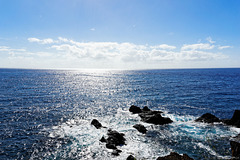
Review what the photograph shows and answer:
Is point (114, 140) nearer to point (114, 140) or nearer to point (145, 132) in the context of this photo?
point (114, 140)

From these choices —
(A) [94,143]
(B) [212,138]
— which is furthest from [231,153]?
(A) [94,143]

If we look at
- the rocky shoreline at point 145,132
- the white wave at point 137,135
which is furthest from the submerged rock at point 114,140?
the white wave at point 137,135

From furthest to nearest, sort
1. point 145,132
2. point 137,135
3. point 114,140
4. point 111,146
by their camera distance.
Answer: point 145,132 < point 137,135 < point 114,140 < point 111,146

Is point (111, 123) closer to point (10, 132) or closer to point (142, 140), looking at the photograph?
point (142, 140)

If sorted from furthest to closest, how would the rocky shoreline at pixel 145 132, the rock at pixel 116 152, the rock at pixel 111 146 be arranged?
1. the rock at pixel 111 146
2. the rock at pixel 116 152
3. the rocky shoreline at pixel 145 132

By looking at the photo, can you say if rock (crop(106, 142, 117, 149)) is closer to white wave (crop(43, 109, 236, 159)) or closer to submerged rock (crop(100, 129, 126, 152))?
submerged rock (crop(100, 129, 126, 152))

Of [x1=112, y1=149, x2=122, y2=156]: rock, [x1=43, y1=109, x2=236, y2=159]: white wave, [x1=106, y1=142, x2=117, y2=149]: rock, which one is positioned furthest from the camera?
[x1=106, y1=142, x2=117, y2=149]: rock

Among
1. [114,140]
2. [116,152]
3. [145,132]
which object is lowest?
[145,132]

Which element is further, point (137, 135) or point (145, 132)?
point (145, 132)

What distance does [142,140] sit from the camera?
24594 mm

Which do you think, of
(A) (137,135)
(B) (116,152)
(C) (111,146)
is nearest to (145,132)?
(A) (137,135)

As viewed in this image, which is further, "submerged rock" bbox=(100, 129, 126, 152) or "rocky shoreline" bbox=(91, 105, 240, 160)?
"submerged rock" bbox=(100, 129, 126, 152)

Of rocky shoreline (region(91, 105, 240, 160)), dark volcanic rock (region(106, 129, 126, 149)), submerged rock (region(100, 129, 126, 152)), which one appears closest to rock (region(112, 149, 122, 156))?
rocky shoreline (region(91, 105, 240, 160))

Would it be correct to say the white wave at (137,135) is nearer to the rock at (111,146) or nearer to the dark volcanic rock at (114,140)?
the rock at (111,146)
